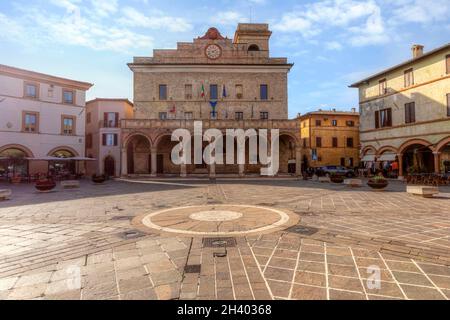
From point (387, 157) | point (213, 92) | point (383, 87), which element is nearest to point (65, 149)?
point (213, 92)

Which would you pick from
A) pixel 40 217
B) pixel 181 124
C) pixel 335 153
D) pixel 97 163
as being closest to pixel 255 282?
pixel 40 217

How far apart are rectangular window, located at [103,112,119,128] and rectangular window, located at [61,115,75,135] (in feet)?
12.2

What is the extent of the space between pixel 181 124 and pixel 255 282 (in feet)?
77.8

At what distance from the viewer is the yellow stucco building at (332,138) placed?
Result: 38219mm

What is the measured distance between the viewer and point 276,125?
2664 centimetres

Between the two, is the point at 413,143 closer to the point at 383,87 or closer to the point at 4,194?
the point at 383,87

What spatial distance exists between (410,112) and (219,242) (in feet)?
82.8

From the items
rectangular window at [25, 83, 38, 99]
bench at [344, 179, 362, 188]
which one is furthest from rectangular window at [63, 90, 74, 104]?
bench at [344, 179, 362, 188]

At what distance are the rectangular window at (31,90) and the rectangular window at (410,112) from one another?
35.8 m

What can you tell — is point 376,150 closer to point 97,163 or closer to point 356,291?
point 356,291

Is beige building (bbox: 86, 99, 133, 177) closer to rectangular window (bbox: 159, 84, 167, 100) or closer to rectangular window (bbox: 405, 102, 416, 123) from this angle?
rectangular window (bbox: 159, 84, 167, 100)

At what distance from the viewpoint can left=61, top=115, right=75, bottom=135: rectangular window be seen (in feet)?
90.3

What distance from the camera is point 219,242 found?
5281mm
